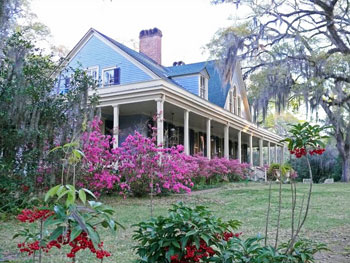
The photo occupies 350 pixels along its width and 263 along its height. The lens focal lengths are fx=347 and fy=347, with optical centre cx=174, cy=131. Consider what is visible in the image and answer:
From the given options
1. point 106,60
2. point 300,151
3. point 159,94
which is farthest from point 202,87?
point 300,151

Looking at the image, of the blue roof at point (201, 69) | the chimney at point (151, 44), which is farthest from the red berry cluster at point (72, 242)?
the chimney at point (151, 44)

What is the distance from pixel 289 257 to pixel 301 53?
52.7 ft

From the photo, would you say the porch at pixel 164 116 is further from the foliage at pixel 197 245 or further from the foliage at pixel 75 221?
the foliage at pixel 75 221

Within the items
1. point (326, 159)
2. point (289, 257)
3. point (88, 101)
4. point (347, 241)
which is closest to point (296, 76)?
point (326, 159)

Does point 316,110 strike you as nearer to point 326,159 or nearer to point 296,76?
point 296,76

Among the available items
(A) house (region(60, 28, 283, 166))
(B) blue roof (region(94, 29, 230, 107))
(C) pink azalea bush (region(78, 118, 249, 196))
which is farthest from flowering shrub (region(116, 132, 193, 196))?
(B) blue roof (region(94, 29, 230, 107))

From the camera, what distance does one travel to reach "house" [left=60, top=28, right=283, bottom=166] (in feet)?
43.2

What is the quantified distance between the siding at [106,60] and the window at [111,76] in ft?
0.60

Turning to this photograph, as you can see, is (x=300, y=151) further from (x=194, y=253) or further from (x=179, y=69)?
(x=179, y=69)

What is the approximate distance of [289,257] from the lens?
2.35m

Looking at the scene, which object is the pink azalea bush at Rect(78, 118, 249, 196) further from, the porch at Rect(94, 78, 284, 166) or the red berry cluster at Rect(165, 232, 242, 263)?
the red berry cluster at Rect(165, 232, 242, 263)

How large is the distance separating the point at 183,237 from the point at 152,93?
35.2 ft

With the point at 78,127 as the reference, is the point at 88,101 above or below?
above

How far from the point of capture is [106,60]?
1589 cm
